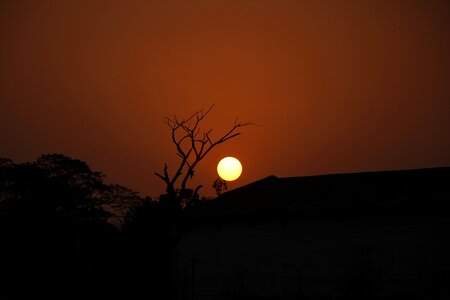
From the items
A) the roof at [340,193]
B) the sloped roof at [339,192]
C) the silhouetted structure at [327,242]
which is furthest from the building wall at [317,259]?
the sloped roof at [339,192]

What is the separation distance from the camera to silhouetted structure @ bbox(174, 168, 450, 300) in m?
19.8

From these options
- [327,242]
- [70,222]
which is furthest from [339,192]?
[70,222]

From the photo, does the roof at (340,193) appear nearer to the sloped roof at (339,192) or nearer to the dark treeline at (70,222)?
the sloped roof at (339,192)

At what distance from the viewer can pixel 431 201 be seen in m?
19.9

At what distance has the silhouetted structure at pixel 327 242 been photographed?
65.0 feet

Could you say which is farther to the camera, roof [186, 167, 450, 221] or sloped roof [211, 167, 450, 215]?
sloped roof [211, 167, 450, 215]

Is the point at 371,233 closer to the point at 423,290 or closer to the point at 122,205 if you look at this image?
the point at 423,290

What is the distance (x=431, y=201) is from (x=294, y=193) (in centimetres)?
697

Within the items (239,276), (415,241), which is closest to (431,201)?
(415,241)

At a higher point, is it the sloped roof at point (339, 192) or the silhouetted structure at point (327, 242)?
the sloped roof at point (339, 192)

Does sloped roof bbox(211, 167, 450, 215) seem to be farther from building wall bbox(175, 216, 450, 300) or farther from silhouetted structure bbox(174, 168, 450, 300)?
building wall bbox(175, 216, 450, 300)

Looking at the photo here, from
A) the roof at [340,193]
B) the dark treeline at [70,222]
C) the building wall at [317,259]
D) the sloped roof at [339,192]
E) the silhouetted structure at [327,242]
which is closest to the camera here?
the building wall at [317,259]

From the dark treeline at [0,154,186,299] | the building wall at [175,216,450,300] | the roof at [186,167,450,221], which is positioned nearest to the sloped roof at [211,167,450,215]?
the roof at [186,167,450,221]

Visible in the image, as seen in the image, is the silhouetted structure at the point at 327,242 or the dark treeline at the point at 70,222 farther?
the dark treeline at the point at 70,222
